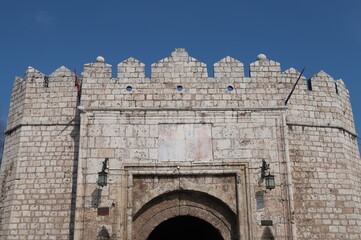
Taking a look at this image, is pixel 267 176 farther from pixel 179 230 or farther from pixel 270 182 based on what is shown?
pixel 179 230

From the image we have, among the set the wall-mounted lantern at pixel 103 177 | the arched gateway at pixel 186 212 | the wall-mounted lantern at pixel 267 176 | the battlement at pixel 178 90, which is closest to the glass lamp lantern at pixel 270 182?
the wall-mounted lantern at pixel 267 176

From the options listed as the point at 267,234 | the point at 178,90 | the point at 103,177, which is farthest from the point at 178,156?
the point at 267,234

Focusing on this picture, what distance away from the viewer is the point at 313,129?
34.8ft

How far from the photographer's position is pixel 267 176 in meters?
9.22

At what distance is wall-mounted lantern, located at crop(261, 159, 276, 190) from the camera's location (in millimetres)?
9156

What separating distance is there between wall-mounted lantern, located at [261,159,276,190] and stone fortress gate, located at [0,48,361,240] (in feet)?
0.10

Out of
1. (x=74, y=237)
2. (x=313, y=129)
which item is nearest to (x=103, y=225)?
(x=74, y=237)

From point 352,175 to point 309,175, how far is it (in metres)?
1.26

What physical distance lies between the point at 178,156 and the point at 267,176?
6.51 ft

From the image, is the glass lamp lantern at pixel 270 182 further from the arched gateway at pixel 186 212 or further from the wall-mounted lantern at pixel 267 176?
the arched gateway at pixel 186 212

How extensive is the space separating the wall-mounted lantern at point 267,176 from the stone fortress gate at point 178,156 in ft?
0.10

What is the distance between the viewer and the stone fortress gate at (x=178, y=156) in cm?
930

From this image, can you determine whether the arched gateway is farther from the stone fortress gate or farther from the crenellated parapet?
the crenellated parapet

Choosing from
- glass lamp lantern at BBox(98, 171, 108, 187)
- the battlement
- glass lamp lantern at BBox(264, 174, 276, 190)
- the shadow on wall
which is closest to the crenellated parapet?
the battlement
